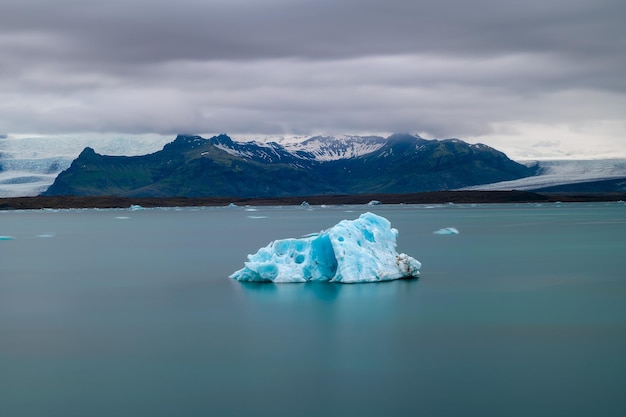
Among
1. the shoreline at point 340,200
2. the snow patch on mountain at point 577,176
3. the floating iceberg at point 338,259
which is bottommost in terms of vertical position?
the shoreline at point 340,200

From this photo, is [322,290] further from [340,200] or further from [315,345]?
[340,200]

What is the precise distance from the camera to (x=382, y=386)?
1041cm

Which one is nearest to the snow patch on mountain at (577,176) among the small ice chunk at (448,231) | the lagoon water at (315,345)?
the small ice chunk at (448,231)

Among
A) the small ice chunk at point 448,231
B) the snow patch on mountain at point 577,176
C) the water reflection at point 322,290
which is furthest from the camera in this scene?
the snow patch on mountain at point 577,176

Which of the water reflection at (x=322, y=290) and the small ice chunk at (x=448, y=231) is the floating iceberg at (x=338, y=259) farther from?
the small ice chunk at (x=448, y=231)

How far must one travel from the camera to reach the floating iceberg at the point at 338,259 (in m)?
20.6

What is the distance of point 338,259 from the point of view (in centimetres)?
2044

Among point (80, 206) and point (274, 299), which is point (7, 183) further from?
point (274, 299)

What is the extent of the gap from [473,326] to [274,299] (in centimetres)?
557

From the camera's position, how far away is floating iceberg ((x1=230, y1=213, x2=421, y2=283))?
20562 mm

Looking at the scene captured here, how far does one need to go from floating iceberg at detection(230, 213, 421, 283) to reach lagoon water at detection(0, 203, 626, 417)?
0.50 meters

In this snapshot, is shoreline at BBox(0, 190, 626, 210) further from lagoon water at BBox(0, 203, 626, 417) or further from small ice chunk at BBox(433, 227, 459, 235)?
lagoon water at BBox(0, 203, 626, 417)

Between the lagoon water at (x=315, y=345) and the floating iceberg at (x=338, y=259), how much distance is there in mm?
496

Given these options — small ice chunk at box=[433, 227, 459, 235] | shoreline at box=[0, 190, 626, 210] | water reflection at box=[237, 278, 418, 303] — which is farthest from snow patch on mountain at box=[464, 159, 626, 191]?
water reflection at box=[237, 278, 418, 303]
